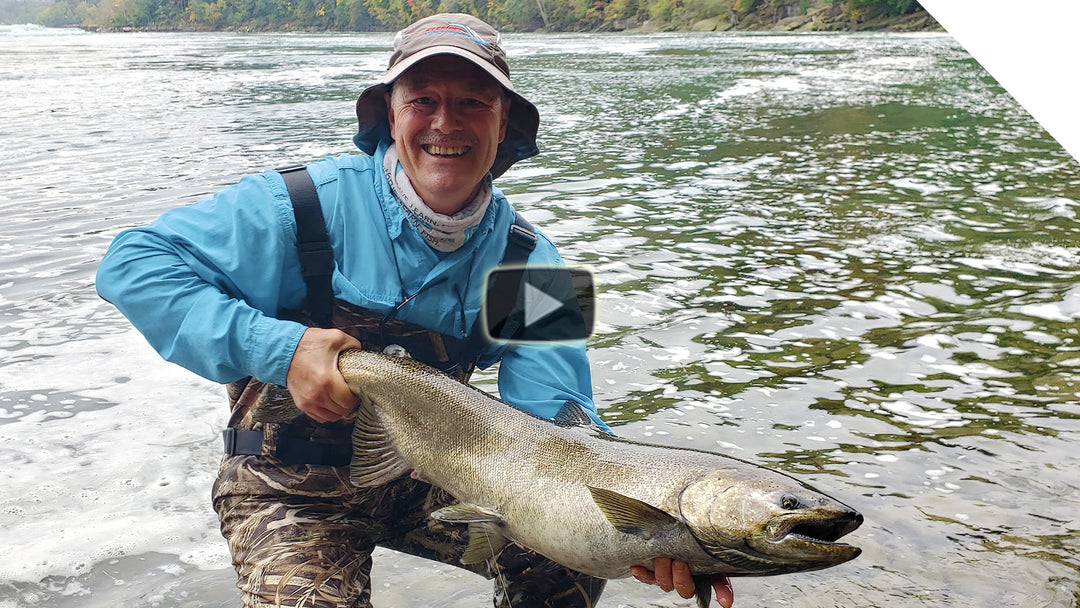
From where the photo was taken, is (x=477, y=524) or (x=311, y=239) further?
(x=311, y=239)

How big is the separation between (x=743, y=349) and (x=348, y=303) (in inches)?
171

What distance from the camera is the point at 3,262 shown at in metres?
9.66

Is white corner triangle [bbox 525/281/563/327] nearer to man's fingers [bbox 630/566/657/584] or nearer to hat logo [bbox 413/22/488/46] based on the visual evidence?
hat logo [bbox 413/22/488/46]

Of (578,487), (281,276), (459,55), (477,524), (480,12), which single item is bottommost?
(480,12)

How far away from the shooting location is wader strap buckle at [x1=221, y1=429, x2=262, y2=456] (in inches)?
130

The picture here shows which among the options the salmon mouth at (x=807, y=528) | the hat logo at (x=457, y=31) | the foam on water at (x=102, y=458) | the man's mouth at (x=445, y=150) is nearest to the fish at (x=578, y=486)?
the salmon mouth at (x=807, y=528)

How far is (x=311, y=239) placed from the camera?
3.25 m

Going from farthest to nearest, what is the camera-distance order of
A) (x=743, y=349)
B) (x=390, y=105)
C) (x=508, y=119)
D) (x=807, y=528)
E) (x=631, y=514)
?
1. (x=743, y=349)
2. (x=508, y=119)
3. (x=390, y=105)
4. (x=631, y=514)
5. (x=807, y=528)

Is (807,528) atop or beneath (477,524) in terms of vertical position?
atop

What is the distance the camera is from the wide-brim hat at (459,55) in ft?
10.5

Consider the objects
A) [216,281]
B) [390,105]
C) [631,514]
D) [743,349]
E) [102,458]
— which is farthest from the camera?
[743,349]

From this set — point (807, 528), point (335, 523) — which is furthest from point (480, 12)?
point (807, 528)
